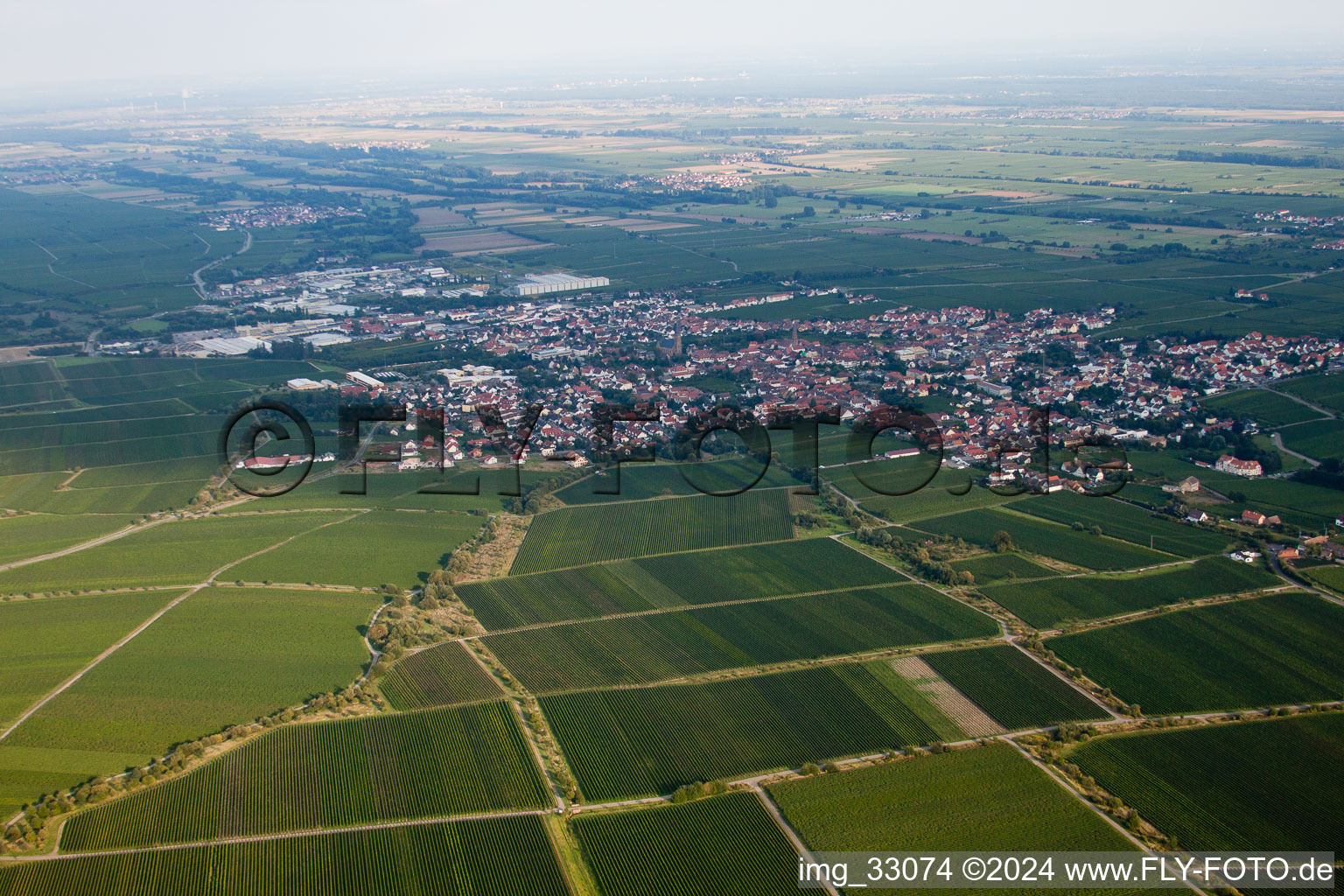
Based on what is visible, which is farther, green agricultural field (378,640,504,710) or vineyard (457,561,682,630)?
vineyard (457,561,682,630)

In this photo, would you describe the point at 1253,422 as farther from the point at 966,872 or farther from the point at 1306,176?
the point at 1306,176

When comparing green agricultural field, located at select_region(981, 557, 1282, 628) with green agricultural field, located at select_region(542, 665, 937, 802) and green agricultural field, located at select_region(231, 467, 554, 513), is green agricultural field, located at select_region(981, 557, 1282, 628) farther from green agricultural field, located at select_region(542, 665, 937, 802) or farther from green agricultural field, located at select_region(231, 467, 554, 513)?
green agricultural field, located at select_region(231, 467, 554, 513)

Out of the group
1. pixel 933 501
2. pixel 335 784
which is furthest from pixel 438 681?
pixel 933 501

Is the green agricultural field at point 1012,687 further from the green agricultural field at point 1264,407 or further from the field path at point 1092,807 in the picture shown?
the green agricultural field at point 1264,407

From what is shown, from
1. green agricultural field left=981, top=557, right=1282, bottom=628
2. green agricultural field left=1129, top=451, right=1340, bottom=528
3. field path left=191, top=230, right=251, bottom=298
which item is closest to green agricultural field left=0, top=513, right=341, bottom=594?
green agricultural field left=981, top=557, right=1282, bottom=628

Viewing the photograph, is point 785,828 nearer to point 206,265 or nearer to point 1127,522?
point 1127,522

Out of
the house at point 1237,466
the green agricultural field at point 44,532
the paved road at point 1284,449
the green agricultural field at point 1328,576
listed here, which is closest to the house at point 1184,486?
the house at point 1237,466
